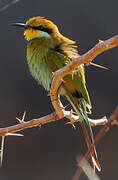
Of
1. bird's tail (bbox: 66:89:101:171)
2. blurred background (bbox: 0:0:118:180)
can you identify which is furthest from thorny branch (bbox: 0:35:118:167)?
blurred background (bbox: 0:0:118:180)

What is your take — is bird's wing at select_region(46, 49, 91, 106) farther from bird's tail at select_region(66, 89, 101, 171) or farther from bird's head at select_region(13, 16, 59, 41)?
bird's head at select_region(13, 16, 59, 41)

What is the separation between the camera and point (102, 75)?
144 inches

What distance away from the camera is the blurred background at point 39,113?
3.51 m

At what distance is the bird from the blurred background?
1.26 meters

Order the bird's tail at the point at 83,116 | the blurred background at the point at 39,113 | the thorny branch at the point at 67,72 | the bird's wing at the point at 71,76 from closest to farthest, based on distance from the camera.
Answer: the thorny branch at the point at 67,72 → the bird's tail at the point at 83,116 → the bird's wing at the point at 71,76 → the blurred background at the point at 39,113

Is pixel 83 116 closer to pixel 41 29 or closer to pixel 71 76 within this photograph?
pixel 71 76

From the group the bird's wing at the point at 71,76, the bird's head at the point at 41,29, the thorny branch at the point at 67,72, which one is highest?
the bird's head at the point at 41,29

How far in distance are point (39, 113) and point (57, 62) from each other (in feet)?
5.16

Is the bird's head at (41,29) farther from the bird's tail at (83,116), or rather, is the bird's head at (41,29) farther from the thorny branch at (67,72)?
the thorny branch at (67,72)

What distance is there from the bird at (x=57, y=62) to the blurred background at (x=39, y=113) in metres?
1.26

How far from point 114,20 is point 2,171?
1.87 metres

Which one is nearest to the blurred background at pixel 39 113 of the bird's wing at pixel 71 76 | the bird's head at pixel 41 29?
the bird's head at pixel 41 29

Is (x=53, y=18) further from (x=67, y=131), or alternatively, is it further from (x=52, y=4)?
(x=67, y=131)

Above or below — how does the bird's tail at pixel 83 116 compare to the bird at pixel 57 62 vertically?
below
